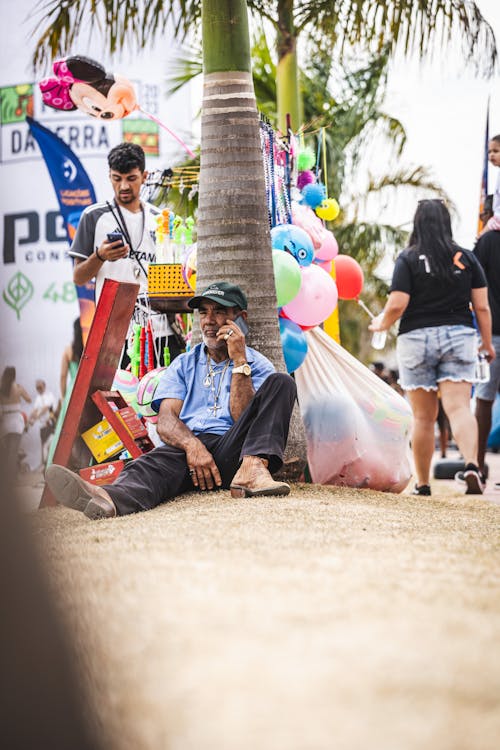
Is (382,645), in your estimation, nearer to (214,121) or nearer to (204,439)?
(204,439)

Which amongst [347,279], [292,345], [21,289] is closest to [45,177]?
[21,289]

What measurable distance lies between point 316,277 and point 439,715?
177 inches

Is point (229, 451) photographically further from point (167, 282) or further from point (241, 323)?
point (167, 282)

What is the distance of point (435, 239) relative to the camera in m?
6.66

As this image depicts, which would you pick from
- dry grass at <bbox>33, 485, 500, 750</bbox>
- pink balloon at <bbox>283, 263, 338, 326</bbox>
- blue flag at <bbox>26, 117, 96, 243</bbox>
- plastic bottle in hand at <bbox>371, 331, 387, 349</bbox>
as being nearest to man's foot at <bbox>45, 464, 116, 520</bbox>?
dry grass at <bbox>33, 485, 500, 750</bbox>

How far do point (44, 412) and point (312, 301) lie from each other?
225 inches

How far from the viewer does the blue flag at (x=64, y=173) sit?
996 cm

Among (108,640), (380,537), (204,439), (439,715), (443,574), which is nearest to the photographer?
(439,715)

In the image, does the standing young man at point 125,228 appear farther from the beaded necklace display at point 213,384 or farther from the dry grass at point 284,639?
the dry grass at point 284,639

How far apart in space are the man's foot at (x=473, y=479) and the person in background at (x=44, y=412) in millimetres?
5281

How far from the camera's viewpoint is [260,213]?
5.76m

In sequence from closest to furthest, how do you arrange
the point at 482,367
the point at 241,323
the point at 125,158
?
the point at 241,323, the point at 125,158, the point at 482,367

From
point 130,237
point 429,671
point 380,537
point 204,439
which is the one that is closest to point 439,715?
point 429,671

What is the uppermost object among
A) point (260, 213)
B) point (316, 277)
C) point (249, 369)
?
point (260, 213)
